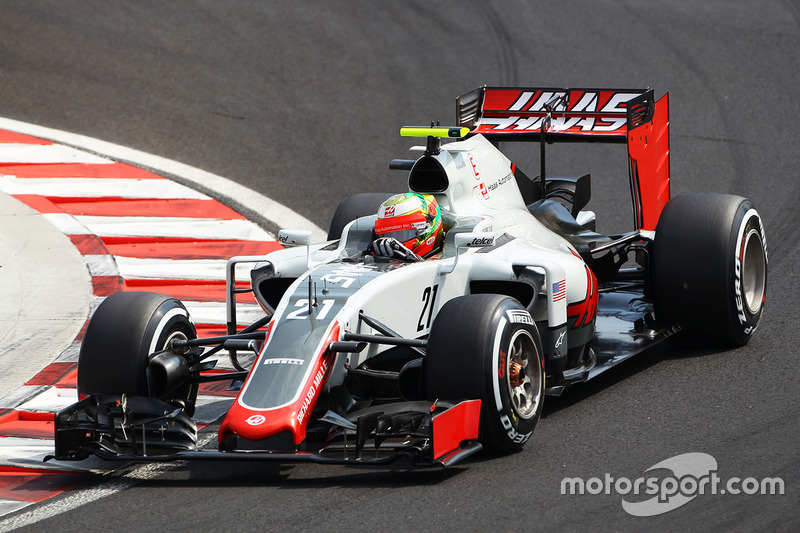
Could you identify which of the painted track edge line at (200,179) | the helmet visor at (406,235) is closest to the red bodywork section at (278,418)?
the helmet visor at (406,235)

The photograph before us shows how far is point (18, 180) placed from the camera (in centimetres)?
1144

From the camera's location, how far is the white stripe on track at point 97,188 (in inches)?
442

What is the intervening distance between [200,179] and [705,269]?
6121mm

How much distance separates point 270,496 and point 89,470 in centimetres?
113

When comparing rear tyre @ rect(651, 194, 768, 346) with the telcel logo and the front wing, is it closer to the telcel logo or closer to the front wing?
the telcel logo

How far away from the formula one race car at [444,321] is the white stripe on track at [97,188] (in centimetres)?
312

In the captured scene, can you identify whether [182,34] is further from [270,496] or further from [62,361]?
[270,496]

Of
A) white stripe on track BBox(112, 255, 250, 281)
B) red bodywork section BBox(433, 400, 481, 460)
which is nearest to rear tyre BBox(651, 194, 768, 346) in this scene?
red bodywork section BBox(433, 400, 481, 460)

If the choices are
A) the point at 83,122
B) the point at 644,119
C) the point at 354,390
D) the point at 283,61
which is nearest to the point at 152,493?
the point at 354,390

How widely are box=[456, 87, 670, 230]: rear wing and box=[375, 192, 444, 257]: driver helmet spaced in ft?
6.72

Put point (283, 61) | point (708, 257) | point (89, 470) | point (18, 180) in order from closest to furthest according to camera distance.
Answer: point (89, 470) < point (708, 257) < point (18, 180) < point (283, 61)

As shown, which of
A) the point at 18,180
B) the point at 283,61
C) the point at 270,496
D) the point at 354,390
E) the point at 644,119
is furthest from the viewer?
the point at 283,61

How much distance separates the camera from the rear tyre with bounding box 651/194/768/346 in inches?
295

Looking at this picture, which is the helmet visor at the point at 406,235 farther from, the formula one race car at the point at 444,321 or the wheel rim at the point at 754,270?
the wheel rim at the point at 754,270
